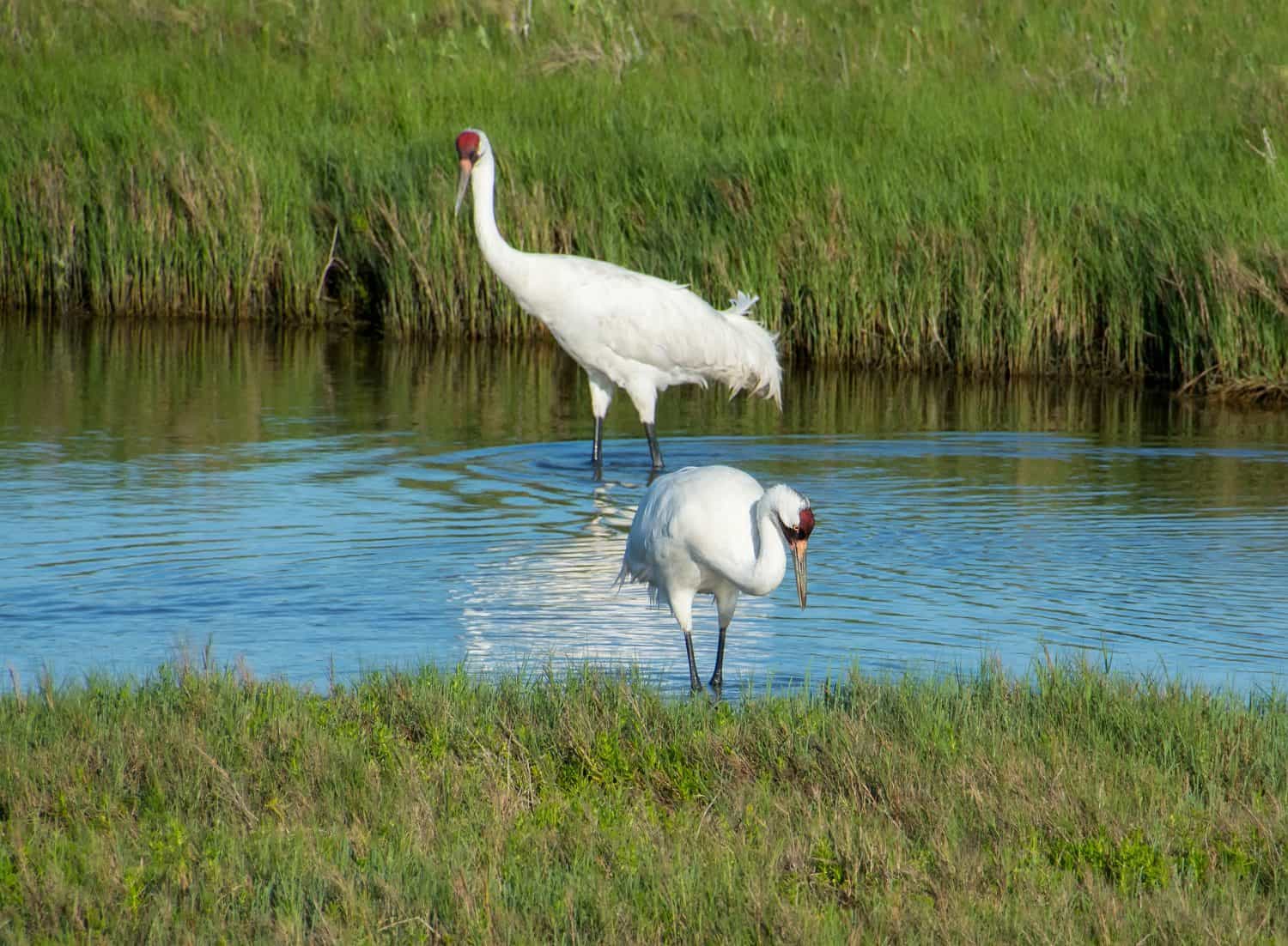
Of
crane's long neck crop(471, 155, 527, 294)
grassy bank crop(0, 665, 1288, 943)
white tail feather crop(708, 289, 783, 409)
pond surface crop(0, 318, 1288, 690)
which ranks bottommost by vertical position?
grassy bank crop(0, 665, 1288, 943)

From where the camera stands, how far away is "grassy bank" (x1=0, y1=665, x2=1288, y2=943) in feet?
13.0

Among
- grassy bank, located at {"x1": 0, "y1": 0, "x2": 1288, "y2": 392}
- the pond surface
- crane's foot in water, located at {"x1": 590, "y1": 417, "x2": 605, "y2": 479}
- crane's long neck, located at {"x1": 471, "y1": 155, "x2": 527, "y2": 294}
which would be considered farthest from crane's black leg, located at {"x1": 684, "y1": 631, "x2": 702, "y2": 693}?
grassy bank, located at {"x1": 0, "y1": 0, "x2": 1288, "y2": 392}

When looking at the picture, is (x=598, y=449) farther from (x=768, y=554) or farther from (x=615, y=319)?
(x=768, y=554)

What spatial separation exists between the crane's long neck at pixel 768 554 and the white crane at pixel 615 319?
14.7ft

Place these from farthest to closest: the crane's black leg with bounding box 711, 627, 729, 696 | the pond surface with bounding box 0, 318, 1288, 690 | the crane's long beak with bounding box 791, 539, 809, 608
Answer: the pond surface with bounding box 0, 318, 1288, 690, the crane's black leg with bounding box 711, 627, 729, 696, the crane's long beak with bounding box 791, 539, 809, 608

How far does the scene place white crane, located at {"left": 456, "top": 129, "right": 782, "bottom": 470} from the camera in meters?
11.0

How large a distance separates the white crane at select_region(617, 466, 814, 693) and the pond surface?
28 cm

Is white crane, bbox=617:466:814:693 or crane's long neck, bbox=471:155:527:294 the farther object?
crane's long neck, bbox=471:155:527:294

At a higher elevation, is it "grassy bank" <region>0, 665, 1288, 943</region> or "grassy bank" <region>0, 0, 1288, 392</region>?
"grassy bank" <region>0, 0, 1288, 392</region>

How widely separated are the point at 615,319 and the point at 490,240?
2.69 ft

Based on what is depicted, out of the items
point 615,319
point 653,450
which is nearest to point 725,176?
point 615,319

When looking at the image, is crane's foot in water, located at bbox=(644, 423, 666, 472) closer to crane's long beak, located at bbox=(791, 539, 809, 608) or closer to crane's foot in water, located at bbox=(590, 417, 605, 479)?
crane's foot in water, located at bbox=(590, 417, 605, 479)

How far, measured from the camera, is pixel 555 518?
376 inches

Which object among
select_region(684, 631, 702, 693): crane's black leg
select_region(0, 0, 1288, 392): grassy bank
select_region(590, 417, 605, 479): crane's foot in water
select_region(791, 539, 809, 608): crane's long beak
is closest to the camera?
select_region(791, 539, 809, 608): crane's long beak
